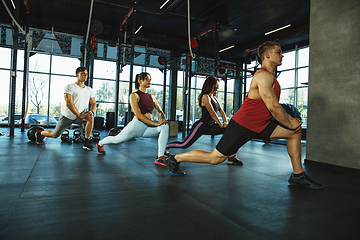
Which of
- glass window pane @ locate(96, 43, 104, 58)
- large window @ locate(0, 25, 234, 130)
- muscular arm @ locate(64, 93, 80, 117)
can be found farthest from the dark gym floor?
glass window pane @ locate(96, 43, 104, 58)

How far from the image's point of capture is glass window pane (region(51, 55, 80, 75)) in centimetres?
1105

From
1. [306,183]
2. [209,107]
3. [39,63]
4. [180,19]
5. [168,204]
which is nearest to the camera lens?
[168,204]

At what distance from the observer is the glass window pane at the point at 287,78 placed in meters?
12.0

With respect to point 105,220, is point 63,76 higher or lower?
higher

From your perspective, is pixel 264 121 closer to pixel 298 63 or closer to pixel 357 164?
pixel 357 164

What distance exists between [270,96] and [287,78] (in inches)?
444

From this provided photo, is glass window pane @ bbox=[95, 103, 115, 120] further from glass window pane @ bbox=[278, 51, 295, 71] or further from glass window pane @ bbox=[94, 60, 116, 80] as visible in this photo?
glass window pane @ bbox=[278, 51, 295, 71]

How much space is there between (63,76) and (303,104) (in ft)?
37.4

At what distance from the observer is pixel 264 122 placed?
2234mm

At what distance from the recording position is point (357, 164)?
121 inches

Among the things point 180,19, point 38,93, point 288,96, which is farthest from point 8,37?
point 288,96

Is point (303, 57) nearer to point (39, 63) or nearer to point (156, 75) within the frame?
point (156, 75)

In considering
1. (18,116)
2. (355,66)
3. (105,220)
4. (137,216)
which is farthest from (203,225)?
(18,116)

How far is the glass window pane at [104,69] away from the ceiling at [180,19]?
4.13 ft
